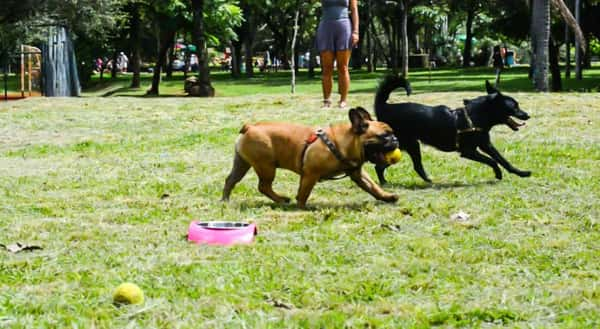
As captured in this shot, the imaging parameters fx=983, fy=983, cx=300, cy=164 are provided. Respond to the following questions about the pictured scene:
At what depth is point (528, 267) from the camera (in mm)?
5145

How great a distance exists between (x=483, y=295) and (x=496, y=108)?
4278 mm

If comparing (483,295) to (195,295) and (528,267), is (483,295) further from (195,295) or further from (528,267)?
(195,295)

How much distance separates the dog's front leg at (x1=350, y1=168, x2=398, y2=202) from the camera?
721 centimetres

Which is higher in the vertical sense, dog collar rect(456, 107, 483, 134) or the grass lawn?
dog collar rect(456, 107, 483, 134)

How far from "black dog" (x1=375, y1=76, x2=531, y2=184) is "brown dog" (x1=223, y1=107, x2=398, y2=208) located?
1281mm

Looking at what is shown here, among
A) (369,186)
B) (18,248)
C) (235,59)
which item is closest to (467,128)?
A: (369,186)

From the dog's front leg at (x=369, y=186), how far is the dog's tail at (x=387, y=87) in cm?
133

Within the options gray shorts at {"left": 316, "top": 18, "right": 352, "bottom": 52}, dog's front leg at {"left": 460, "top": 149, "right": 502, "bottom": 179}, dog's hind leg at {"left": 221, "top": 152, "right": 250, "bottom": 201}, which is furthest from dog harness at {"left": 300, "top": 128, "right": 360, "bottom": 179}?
gray shorts at {"left": 316, "top": 18, "right": 352, "bottom": 52}

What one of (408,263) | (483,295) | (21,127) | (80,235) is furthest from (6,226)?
(21,127)

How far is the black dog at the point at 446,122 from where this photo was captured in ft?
27.7

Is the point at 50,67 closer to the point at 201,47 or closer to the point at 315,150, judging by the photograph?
the point at 201,47

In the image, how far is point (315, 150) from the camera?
702 cm

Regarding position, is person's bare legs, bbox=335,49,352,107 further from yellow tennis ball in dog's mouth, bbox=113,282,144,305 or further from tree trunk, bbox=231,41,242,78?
tree trunk, bbox=231,41,242,78

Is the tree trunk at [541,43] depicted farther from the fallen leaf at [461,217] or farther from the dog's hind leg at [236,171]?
the fallen leaf at [461,217]
